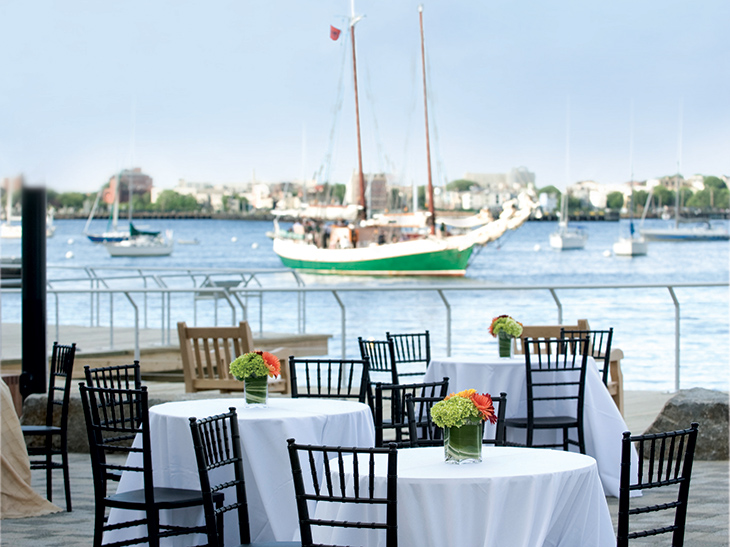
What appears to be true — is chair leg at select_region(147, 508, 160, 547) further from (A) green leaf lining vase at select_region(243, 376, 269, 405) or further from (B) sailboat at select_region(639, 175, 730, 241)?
(B) sailboat at select_region(639, 175, 730, 241)

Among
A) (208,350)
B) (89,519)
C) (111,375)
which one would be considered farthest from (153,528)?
(208,350)

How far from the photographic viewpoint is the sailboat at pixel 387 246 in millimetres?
47166

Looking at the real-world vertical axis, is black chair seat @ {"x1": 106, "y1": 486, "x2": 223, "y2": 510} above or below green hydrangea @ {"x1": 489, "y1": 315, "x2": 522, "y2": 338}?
below

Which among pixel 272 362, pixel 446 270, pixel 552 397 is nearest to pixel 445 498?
pixel 272 362

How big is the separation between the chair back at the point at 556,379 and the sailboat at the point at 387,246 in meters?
37.4

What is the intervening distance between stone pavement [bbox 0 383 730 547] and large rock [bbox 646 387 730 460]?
0.29 feet

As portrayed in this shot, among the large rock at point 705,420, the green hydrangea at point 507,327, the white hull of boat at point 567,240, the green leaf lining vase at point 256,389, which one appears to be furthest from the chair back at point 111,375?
the white hull of boat at point 567,240

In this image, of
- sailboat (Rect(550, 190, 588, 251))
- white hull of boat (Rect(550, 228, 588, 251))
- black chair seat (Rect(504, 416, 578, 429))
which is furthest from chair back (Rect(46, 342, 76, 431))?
white hull of boat (Rect(550, 228, 588, 251))

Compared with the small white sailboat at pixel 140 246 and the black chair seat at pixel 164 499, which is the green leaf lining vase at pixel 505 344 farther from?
the small white sailboat at pixel 140 246

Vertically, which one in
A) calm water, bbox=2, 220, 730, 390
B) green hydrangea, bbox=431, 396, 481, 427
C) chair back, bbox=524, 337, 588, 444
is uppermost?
green hydrangea, bbox=431, 396, 481, 427

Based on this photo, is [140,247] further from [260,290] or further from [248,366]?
[248,366]

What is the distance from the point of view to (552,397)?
6.08 m

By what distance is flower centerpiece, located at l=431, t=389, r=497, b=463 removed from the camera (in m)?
3.33

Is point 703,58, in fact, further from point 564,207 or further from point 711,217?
point 711,217
